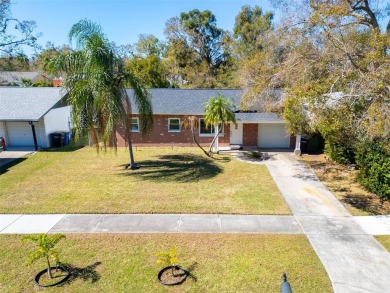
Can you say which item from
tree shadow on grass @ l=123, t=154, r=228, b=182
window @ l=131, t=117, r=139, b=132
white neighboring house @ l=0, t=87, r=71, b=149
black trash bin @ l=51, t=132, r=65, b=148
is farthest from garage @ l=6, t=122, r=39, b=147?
tree shadow on grass @ l=123, t=154, r=228, b=182

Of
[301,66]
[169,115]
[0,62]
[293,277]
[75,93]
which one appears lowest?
[293,277]

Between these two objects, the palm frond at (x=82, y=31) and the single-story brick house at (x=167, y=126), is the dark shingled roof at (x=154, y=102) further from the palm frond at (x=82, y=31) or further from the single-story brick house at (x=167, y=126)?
the palm frond at (x=82, y=31)

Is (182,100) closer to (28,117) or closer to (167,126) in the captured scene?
(167,126)

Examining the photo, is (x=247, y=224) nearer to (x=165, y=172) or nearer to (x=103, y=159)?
(x=165, y=172)

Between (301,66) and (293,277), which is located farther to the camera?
(301,66)

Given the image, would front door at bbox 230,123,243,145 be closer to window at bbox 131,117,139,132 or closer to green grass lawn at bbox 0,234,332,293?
window at bbox 131,117,139,132

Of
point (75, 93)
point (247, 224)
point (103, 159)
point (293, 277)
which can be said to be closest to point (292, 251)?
point (293, 277)

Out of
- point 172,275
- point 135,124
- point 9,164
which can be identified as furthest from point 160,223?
point 135,124
